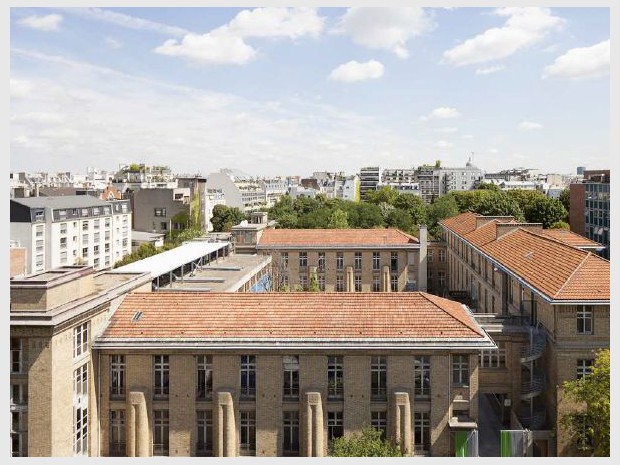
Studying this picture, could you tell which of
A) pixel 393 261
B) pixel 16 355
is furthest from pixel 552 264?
pixel 393 261

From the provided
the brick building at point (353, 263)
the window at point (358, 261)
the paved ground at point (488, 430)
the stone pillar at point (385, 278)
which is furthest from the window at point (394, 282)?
the paved ground at point (488, 430)

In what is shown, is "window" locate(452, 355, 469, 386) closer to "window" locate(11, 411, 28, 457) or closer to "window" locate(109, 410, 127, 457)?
"window" locate(109, 410, 127, 457)

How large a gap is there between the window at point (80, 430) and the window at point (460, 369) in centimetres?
1784

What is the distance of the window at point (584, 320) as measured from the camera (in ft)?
102

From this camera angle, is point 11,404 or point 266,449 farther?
point 266,449

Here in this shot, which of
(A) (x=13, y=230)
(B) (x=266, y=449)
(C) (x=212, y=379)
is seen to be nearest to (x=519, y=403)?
(B) (x=266, y=449)

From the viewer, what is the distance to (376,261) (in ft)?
223

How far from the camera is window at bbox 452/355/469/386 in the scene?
27.7 m

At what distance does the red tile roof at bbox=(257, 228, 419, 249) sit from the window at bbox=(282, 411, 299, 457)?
131 ft

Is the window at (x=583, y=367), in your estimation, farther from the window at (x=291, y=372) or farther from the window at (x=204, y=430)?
the window at (x=204, y=430)

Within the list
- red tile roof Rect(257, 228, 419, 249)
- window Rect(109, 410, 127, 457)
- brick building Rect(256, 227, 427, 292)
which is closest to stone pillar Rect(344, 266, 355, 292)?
brick building Rect(256, 227, 427, 292)

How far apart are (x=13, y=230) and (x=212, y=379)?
56.7 meters

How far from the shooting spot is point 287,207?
116438mm

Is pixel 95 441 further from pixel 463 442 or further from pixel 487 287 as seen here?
pixel 487 287
